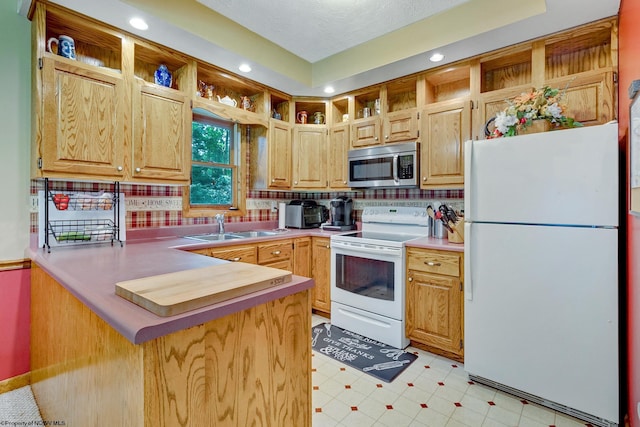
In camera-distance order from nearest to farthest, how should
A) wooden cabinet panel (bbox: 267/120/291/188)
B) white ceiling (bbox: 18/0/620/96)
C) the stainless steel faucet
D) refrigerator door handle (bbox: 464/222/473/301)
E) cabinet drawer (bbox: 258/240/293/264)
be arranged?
white ceiling (bbox: 18/0/620/96)
refrigerator door handle (bbox: 464/222/473/301)
cabinet drawer (bbox: 258/240/293/264)
the stainless steel faucet
wooden cabinet panel (bbox: 267/120/291/188)

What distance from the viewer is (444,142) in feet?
8.82

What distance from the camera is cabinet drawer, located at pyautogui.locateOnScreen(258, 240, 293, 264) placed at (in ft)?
9.13

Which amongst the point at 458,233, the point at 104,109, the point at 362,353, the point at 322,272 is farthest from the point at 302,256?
the point at 104,109

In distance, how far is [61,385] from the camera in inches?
55.3

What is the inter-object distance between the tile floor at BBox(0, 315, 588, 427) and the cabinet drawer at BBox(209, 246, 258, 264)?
1055mm

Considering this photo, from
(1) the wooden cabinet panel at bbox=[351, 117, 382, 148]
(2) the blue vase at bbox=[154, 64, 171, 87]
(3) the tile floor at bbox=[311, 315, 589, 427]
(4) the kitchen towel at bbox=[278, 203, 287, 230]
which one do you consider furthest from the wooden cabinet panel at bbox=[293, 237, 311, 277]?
(2) the blue vase at bbox=[154, 64, 171, 87]

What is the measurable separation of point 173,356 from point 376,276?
2.09 meters

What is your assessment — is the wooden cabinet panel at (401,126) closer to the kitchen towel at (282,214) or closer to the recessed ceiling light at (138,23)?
the kitchen towel at (282,214)

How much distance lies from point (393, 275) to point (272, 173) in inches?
65.5

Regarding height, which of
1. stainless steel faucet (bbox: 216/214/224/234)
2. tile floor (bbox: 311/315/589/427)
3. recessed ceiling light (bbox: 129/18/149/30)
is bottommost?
tile floor (bbox: 311/315/589/427)

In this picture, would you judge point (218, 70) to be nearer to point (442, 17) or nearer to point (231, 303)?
point (442, 17)

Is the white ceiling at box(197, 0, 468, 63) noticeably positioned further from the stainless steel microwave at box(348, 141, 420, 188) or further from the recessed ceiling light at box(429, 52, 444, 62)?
the stainless steel microwave at box(348, 141, 420, 188)

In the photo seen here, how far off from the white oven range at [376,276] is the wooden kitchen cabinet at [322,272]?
0.11 m

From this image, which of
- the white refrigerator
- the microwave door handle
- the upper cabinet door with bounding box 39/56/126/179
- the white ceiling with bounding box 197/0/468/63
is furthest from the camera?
the microwave door handle
